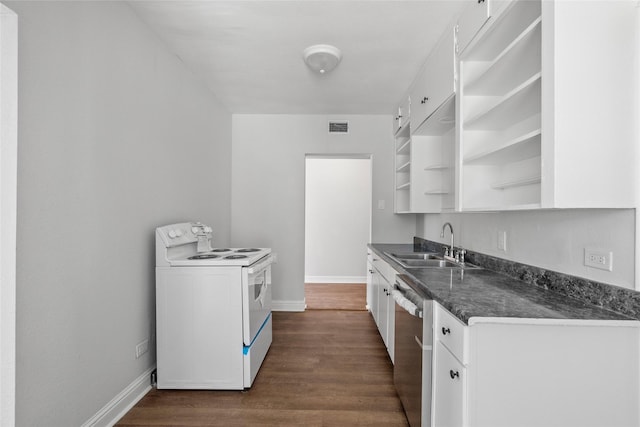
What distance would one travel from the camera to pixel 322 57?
2.52 m

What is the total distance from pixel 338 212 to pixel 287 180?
179 centimetres

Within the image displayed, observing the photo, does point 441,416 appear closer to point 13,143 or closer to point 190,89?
point 13,143

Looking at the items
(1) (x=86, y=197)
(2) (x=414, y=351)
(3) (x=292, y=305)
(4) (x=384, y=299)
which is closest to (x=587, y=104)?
(2) (x=414, y=351)

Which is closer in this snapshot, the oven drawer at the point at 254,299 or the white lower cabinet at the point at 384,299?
the oven drawer at the point at 254,299

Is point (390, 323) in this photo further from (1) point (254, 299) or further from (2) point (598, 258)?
(2) point (598, 258)

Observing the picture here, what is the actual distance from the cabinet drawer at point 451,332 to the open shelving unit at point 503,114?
0.57 meters

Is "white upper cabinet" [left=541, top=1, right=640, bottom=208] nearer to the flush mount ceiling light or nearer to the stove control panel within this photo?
the flush mount ceiling light

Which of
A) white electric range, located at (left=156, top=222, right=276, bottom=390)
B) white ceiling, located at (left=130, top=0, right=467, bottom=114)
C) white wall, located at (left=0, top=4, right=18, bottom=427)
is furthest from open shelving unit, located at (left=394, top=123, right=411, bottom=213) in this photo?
white wall, located at (left=0, top=4, right=18, bottom=427)

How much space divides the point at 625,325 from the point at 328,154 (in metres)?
3.42

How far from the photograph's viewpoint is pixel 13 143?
1.20 metres

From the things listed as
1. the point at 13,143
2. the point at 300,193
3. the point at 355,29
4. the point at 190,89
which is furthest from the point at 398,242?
the point at 13,143

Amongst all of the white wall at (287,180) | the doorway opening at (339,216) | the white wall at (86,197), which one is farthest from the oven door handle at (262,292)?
the doorway opening at (339,216)

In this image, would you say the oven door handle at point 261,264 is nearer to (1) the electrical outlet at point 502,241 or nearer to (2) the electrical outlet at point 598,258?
(1) the electrical outlet at point 502,241

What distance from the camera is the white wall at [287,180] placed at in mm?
4156
